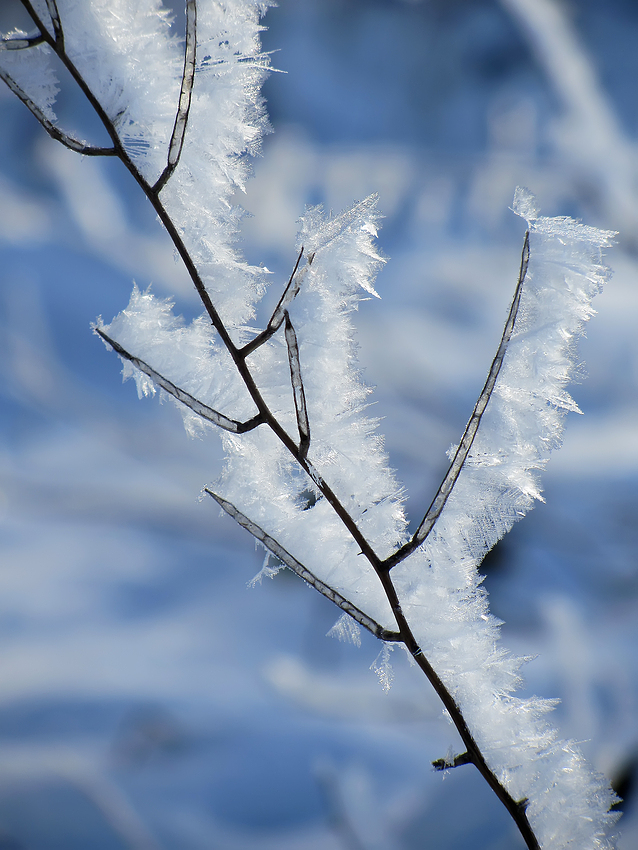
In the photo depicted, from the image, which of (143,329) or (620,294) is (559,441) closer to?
(143,329)

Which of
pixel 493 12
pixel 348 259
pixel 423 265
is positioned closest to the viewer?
pixel 348 259

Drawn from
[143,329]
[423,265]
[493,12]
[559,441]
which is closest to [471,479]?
[559,441]

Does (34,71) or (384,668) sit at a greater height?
(34,71)

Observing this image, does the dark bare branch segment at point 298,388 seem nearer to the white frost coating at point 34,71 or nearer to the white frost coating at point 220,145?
the white frost coating at point 220,145

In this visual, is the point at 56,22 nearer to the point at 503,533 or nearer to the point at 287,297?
the point at 287,297

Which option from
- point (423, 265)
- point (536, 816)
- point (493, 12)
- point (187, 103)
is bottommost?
point (536, 816)

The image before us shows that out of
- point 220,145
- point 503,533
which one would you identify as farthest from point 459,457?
point 220,145

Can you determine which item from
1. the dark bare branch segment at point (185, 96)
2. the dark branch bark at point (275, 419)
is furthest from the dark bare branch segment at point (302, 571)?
the dark bare branch segment at point (185, 96)
